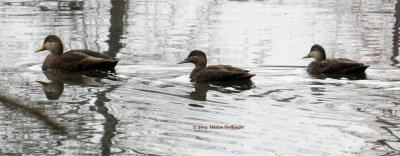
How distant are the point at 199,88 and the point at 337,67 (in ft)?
7.45

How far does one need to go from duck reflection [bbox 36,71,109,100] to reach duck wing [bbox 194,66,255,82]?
1466 mm

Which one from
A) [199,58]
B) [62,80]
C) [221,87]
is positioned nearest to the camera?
[221,87]

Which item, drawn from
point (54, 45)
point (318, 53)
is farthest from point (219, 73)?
point (54, 45)

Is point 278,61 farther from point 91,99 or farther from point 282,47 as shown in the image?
point 91,99

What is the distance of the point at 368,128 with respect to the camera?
6395 millimetres

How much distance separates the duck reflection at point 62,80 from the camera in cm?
879

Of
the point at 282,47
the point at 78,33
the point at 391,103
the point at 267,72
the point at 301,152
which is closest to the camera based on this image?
the point at 301,152

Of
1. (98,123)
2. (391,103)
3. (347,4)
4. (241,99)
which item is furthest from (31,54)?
(347,4)

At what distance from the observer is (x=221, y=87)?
9273 mm

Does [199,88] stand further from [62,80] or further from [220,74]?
[62,80]

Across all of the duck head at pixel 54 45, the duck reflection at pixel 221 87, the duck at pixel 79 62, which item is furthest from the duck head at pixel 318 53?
the duck head at pixel 54 45

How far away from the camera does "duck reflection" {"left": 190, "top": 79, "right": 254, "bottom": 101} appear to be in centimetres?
879

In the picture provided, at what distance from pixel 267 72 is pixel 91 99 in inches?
130

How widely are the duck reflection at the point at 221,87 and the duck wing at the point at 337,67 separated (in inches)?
49.0
